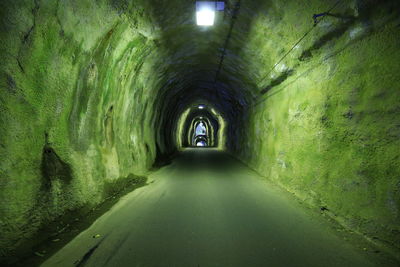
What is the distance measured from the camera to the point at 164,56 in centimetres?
695

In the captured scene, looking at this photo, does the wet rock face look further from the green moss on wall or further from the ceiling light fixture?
the green moss on wall

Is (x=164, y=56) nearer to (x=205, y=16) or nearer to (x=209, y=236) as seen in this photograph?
(x=205, y=16)

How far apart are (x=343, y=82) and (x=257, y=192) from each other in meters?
3.39

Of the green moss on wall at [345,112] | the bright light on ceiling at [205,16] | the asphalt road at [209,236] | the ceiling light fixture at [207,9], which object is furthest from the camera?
the bright light on ceiling at [205,16]

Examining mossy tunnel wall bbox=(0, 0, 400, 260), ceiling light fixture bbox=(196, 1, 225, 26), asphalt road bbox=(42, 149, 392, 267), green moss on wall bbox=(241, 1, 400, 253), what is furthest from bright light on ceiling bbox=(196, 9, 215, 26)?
asphalt road bbox=(42, 149, 392, 267)

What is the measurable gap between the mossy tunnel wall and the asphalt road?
0.61 m

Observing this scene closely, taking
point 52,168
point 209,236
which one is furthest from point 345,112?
point 52,168

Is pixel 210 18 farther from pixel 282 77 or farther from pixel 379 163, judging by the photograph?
pixel 379 163

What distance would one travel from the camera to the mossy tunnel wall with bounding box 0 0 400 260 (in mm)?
2637

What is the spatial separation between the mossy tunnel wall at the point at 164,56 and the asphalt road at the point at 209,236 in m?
0.61

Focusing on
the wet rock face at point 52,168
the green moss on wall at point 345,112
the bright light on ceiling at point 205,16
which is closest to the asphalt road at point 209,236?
the green moss on wall at point 345,112

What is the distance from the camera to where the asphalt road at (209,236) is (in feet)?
8.11

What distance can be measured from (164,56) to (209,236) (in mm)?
6089

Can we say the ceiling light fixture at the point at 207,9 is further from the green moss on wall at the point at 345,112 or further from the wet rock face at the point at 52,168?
the wet rock face at the point at 52,168
